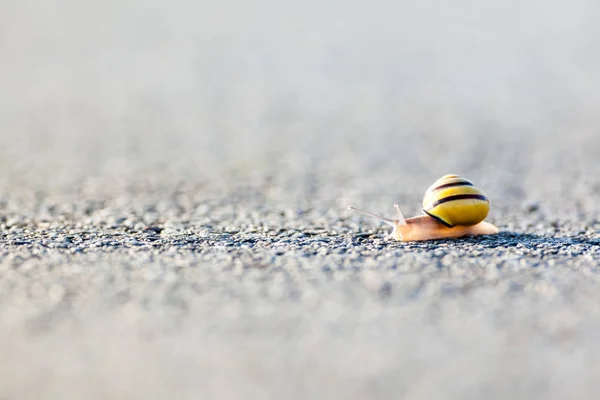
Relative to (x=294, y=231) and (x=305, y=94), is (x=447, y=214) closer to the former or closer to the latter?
(x=294, y=231)

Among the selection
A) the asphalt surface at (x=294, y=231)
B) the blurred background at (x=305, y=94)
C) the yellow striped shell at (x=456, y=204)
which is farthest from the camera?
the blurred background at (x=305, y=94)

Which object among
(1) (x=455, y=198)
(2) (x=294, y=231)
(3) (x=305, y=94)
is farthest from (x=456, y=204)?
(3) (x=305, y=94)

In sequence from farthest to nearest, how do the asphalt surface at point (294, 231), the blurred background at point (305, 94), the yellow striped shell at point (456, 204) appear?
the blurred background at point (305, 94) < the yellow striped shell at point (456, 204) < the asphalt surface at point (294, 231)

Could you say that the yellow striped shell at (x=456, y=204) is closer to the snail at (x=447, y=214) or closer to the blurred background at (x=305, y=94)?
the snail at (x=447, y=214)

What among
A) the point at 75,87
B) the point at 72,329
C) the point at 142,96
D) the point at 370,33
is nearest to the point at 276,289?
the point at 72,329

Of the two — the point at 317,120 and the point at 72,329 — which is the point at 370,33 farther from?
the point at 72,329

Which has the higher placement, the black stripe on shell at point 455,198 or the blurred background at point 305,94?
the blurred background at point 305,94

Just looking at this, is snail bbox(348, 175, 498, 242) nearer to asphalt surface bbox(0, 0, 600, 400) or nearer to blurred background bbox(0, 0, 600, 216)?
asphalt surface bbox(0, 0, 600, 400)

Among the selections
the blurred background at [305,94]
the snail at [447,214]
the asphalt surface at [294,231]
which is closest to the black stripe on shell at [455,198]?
the snail at [447,214]
